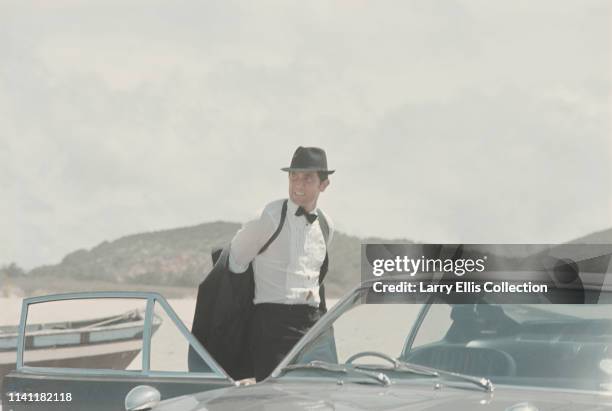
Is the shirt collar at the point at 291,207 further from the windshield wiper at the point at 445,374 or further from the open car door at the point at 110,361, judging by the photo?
the windshield wiper at the point at 445,374

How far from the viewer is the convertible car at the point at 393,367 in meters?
3.87

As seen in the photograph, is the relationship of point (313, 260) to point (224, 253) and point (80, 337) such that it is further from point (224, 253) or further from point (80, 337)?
point (80, 337)

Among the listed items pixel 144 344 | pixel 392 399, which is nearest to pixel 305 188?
pixel 144 344

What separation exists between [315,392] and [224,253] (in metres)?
1.72

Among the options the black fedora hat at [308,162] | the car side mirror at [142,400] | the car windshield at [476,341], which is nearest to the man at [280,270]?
the black fedora hat at [308,162]

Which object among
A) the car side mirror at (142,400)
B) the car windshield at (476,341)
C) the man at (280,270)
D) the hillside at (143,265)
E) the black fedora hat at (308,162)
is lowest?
the car side mirror at (142,400)

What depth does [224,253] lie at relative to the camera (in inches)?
223

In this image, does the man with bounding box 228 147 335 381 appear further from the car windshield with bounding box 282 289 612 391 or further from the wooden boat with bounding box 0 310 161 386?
the car windshield with bounding box 282 289 612 391

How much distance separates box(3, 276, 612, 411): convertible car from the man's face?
A: 1.00 m

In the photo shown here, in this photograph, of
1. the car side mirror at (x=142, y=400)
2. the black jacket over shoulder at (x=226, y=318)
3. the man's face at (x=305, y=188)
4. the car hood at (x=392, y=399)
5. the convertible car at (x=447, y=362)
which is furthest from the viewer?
the man's face at (x=305, y=188)

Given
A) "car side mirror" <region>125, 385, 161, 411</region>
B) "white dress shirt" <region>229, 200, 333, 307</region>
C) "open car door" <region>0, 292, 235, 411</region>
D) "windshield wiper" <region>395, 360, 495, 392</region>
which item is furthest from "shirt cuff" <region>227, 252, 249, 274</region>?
"windshield wiper" <region>395, 360, 495, 392</region>

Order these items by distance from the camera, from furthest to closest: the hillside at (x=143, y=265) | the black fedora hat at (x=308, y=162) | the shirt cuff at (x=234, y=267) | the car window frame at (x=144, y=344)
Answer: the hillside at (x=143, y=265) < the black fedora hat at (x=308, y=162) < the shirt cuff at (x=234, y=267) < the car window frame at (x=144, y=344)

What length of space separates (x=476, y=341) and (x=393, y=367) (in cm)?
32

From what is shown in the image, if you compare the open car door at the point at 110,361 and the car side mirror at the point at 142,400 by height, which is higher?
the open car door at the point at 110,361
